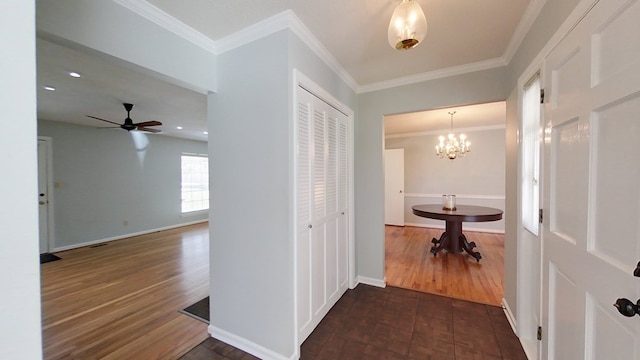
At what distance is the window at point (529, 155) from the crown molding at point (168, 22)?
2465mm

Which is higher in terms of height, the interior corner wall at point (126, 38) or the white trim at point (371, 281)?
the interior corner wall at point (126, 38)

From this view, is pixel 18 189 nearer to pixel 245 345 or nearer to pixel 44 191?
pixel 245 345

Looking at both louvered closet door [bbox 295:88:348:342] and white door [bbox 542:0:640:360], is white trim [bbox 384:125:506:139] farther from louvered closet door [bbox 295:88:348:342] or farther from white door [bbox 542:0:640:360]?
white door [bbox 542:0:640:360]

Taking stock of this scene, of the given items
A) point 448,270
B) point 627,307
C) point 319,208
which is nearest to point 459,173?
point 448,270

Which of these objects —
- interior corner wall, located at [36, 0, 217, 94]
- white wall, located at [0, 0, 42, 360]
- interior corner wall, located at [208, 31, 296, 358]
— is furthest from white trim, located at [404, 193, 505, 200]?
white wall, located at [0, 0, 42, 360]

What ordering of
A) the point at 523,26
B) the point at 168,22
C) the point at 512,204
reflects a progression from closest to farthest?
the point at 168,22 → the point at 523,26 → the point at 512,204

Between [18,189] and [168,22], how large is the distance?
1.61 m

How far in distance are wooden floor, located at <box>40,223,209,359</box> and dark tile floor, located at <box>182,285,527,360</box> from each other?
0.46 meters

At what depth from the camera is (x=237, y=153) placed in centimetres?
177

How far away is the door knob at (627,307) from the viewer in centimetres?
73

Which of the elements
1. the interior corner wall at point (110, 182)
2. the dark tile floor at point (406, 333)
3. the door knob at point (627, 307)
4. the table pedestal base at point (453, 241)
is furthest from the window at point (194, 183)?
the door knob at point (627, 307)

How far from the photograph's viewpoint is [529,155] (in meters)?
1.83

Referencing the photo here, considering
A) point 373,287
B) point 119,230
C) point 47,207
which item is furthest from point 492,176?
point 47,207

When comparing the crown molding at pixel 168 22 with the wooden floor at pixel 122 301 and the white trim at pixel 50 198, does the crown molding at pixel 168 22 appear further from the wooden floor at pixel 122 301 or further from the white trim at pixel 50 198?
the white trim at pixel 50 198
